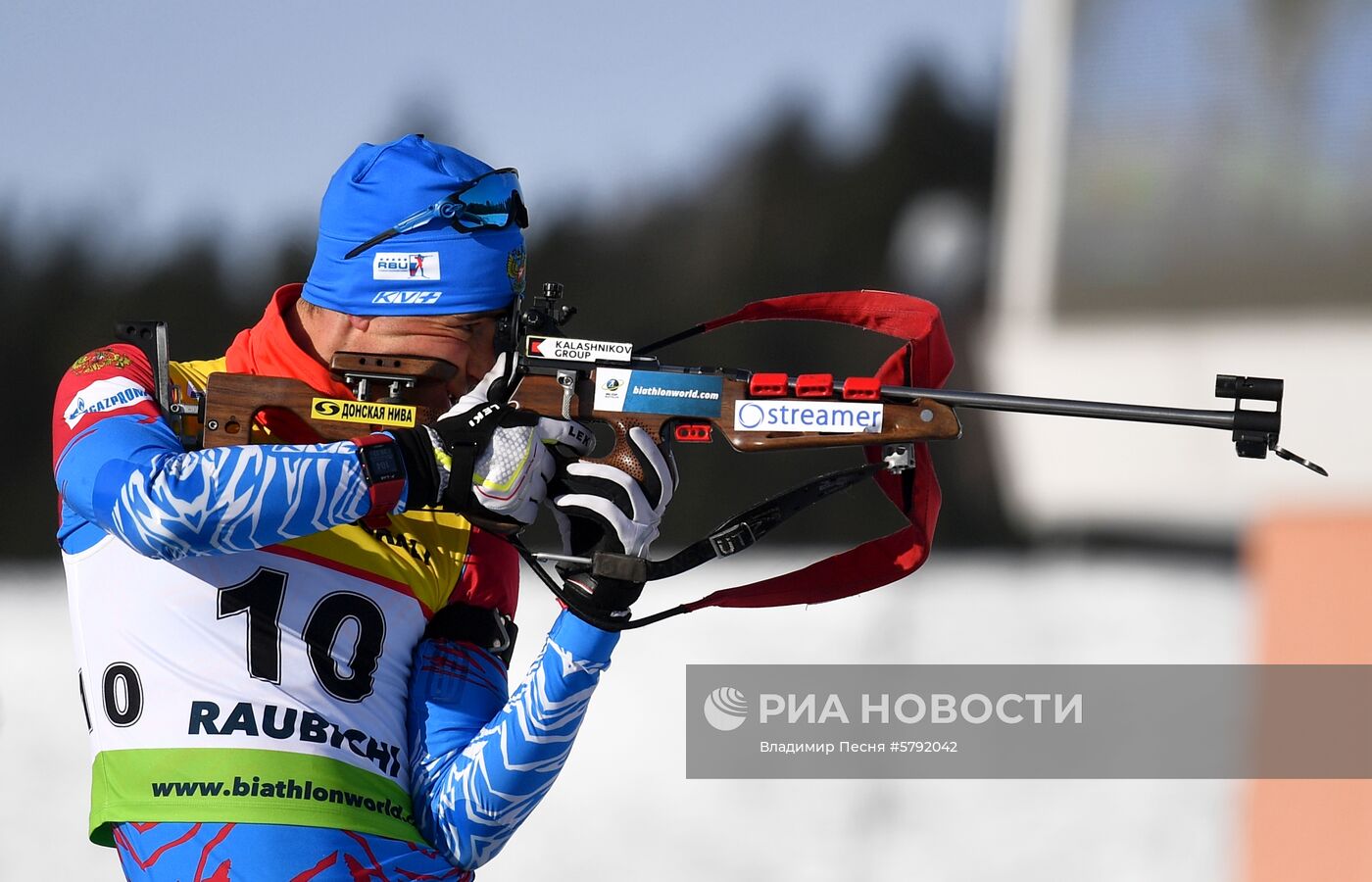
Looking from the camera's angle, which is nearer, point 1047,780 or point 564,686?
point 564,686

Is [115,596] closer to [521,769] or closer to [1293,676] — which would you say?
[521,769]

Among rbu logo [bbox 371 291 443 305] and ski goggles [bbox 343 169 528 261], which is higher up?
ski goggles [bbox 343 169 528 261]

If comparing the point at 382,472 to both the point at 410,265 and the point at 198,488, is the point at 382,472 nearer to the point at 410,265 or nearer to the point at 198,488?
the point at 198,488

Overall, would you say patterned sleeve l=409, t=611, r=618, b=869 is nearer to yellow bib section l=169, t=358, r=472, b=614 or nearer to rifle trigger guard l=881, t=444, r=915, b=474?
yellow bib section l=169, t=358, r=472, b=614

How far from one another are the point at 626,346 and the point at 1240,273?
1.46 meters

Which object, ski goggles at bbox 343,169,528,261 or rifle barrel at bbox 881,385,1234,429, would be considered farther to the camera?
ski goggles at bbox 343,169,528,261

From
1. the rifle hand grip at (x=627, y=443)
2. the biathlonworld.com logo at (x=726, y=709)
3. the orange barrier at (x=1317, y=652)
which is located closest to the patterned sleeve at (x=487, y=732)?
the rifle hand grip at (x=627, y=443)

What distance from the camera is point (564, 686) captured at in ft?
4.15

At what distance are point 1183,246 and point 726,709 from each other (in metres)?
1.11

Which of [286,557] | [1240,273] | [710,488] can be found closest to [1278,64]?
[1240,273]

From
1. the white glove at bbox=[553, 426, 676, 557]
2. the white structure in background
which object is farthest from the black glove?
the white structure in background

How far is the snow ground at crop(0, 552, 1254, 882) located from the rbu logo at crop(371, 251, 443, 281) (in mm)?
1260

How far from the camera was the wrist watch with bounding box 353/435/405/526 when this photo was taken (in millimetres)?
1180

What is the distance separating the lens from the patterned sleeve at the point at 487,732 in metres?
1.27
